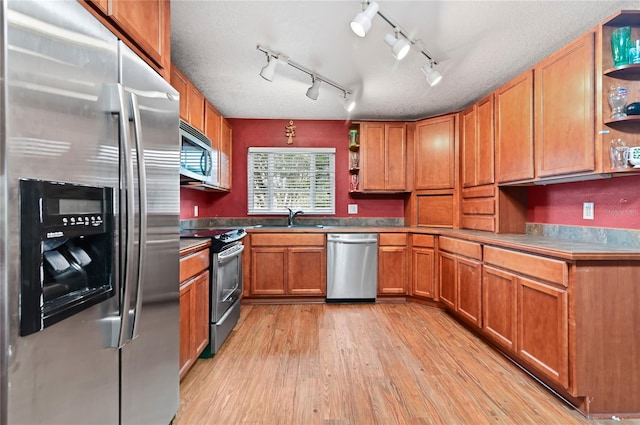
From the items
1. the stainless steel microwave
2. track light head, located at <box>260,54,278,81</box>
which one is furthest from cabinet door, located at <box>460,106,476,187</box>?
the stainless steel microwave

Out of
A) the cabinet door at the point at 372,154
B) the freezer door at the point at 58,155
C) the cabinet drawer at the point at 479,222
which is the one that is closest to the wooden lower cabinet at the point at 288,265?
the cabinet door at the point at 372,154

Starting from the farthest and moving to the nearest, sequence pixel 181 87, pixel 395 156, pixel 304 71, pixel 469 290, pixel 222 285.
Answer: pixel 395 156 < pixel 469 290 < pixel 304 71 < pixel 222 285 < pixel 181 87

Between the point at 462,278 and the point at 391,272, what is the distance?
0.92m

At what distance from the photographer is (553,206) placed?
2.70m

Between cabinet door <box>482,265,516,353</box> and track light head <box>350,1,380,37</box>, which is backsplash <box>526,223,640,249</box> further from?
track light head <box>350,1,380,37</box>

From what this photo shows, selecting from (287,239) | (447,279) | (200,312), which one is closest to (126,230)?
(200,312)

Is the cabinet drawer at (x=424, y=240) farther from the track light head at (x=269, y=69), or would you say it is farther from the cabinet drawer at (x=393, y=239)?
the track light head at (x=269, y=69)

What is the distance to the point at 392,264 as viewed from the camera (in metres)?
3.74

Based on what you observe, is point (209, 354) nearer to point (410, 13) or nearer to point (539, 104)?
point (410, 13)

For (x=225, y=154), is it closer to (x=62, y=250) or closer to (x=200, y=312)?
(x=200, y=312)

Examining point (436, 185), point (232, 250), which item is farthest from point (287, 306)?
point (436, 185)

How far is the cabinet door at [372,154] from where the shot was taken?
4.02m

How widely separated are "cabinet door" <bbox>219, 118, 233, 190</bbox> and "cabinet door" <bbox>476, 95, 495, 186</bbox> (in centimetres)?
289

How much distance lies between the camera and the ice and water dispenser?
2.35 feet
